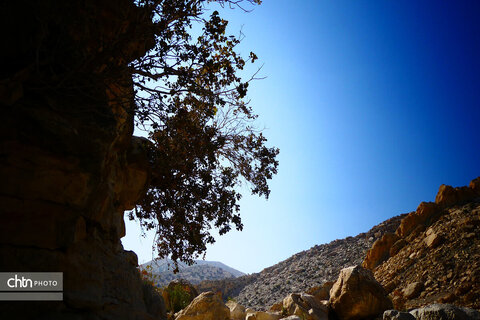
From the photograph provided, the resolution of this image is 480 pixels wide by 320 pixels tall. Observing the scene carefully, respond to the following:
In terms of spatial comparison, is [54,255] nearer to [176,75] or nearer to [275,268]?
[176,75]

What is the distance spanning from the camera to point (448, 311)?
7.89 meters

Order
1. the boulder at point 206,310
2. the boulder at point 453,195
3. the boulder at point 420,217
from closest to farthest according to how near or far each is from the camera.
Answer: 1. the boulder at point 206,310
2. the boulder at point 453,195
3. the boulder at point 420,217

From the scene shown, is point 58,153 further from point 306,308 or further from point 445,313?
point 306,308

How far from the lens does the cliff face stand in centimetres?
418

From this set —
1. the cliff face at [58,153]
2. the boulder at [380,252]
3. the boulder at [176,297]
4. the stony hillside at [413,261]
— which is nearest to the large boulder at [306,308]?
the stony hillside at [413,261]

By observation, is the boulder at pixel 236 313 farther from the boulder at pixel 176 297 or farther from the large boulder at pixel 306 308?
the large boulder at pixel 306 308

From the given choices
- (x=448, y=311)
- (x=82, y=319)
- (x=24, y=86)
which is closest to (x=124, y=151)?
(x=24, y=86)

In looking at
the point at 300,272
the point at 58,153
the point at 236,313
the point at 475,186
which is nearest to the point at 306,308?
the point at 236,313

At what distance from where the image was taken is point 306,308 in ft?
40.1

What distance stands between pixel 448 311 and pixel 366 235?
26.1m

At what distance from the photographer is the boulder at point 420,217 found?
20.9 m

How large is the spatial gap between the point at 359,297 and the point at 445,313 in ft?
11.5

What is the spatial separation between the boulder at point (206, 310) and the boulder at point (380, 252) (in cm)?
1403

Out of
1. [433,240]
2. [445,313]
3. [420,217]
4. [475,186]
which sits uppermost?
[475,186]
